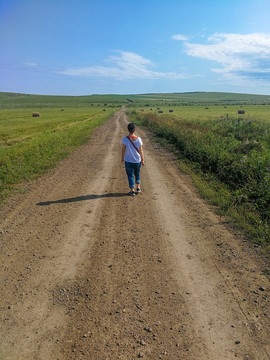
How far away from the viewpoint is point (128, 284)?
3.90 m

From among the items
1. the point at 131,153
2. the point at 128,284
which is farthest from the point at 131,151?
the point at 128,284

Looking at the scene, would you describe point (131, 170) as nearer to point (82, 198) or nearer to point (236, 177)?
point (82, 198)

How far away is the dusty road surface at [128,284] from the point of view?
2924mm

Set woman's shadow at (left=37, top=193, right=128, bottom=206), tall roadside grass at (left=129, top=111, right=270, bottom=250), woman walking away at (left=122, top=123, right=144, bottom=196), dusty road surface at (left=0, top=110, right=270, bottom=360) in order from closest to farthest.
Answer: dusty road surface at (left=0, top=110, right=270, bottom=360), tall roadside grass at (left=129, top=111, right=270, bottom=250), woman's shadow at (left=37, top=193, right=128, bottom=206), woman walking away at (left=122, top=123, right=144, bottom=196)

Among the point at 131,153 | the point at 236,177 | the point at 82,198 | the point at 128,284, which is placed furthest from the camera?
the point at 236,177

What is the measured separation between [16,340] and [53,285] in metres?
0.96

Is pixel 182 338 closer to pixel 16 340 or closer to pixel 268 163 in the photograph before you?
pixel 16 340

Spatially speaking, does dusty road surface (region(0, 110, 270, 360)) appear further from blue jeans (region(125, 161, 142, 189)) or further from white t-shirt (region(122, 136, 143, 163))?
white t-shirt (region(122, 136, 143, 163))

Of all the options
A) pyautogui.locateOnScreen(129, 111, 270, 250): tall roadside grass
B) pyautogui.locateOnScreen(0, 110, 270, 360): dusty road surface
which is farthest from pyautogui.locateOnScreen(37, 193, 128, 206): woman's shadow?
pyautogui.locateOnScreen(129, 111, 270, 250): tall roadside grass

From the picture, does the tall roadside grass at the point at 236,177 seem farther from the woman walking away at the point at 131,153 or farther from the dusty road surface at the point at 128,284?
the woman walking away at the point at 131,153

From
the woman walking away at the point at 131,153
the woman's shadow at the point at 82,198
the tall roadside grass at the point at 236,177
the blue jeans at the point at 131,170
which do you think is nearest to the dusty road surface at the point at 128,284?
the woman's shadow at the point at 82,198

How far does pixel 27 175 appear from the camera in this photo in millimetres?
10312

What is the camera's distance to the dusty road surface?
2.92 m

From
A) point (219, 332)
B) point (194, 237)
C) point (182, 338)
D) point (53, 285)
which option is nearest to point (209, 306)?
point (219, 332)
